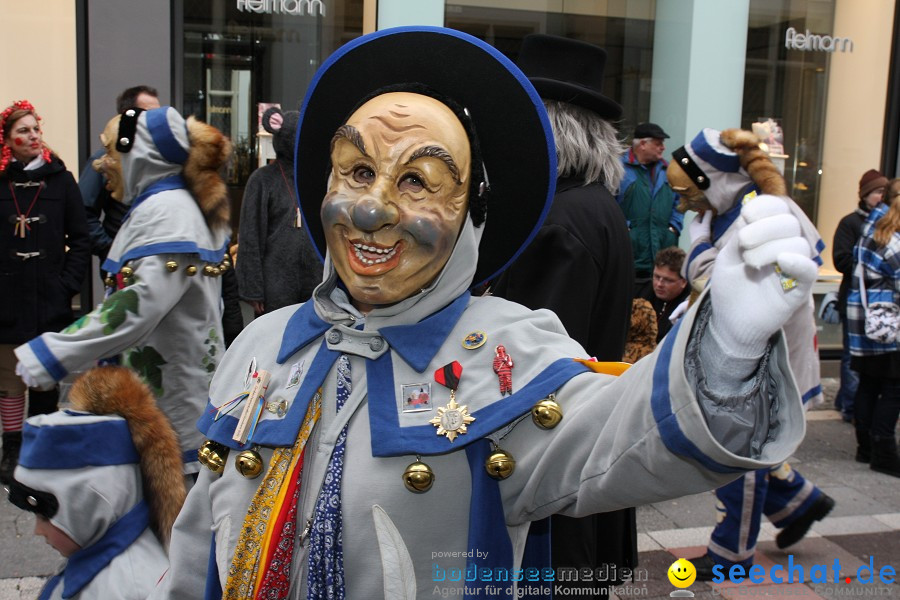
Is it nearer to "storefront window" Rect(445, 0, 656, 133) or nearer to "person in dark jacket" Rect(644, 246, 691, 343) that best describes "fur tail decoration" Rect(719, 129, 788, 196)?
"person in dark jacket" Rect(644, 246, 691, 343)

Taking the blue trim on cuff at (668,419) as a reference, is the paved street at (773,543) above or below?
below

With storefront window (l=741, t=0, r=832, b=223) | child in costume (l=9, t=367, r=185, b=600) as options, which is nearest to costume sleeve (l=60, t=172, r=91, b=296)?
child in costume (l=9, t=367, r=185, b=600)

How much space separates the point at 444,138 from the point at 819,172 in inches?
322

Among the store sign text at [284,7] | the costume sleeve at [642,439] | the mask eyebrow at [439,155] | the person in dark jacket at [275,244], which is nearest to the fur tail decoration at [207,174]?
the person in dark jacket at [275,244]

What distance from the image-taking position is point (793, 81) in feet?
28.4

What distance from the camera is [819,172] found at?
8.91m

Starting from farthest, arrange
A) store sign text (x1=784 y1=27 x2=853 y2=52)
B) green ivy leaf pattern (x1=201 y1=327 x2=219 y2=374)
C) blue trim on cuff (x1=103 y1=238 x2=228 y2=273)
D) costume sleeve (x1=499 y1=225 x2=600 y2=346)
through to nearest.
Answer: store sign text (x1=784 y1=27 x2=853 y2=52) → green ivy leaf pattern (x1=201 y1=327 x2=219 y2=374) → blue trim on cuff (x1=103 y1=238 x2=228 y2=273) → costume sleeve (x1=499 y1=225 x2=600 y2=346)

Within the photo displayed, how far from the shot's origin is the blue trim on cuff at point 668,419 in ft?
4.02

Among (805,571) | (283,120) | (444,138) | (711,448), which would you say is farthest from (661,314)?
(711,448)

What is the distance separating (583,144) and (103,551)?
6.05ft

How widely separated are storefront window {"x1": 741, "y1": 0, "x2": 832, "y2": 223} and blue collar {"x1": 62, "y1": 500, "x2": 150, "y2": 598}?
7.26 metres

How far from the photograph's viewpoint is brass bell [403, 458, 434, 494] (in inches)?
61.7

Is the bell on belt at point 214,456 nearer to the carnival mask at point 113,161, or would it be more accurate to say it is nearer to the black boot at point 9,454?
the carnival mask at point 113,161

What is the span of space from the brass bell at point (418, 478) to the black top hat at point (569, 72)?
5.17 feet
